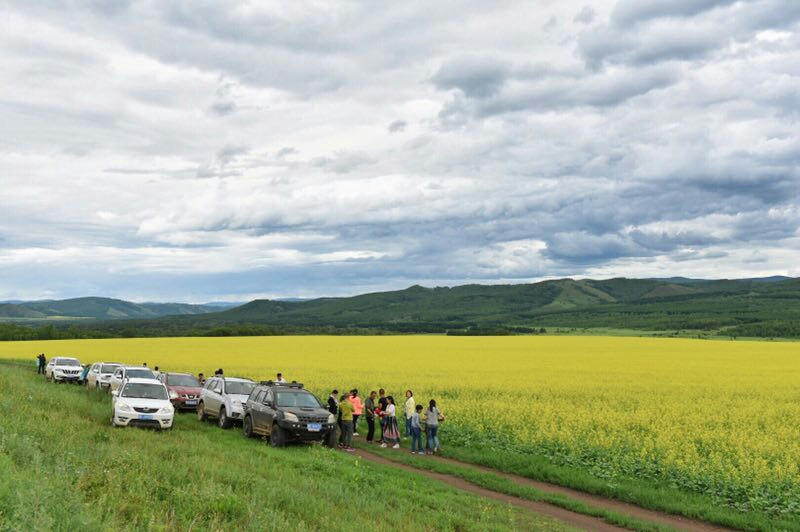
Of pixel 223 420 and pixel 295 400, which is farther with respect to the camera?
pixel 223 420

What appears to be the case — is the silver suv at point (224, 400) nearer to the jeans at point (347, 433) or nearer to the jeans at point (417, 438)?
the jeans at point (347, 433)

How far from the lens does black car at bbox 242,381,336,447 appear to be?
19562 mm

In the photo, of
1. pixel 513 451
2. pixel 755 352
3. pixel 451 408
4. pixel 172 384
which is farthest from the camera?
pixel 755 352

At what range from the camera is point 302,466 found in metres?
15.5

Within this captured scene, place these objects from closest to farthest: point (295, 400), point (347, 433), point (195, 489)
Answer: point (195, 489) → point (295, 400) → point (347, 433)

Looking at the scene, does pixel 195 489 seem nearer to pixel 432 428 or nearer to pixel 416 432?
pixel 432 428

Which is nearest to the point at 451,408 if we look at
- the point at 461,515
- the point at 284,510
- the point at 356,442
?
the point at 356,442

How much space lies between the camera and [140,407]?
20344 millimetres

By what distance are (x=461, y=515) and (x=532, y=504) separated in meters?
3.51

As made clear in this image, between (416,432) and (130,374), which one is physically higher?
(130,374)

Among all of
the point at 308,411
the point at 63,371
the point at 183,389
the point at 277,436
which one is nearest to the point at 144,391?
the point at 277,436

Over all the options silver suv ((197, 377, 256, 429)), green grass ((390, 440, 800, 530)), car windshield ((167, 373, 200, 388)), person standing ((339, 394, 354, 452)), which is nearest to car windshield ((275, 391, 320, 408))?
person standing ((339, 394, 354, 452))

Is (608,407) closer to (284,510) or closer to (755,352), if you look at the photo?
(284,510)

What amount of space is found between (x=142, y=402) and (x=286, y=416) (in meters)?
5.10
